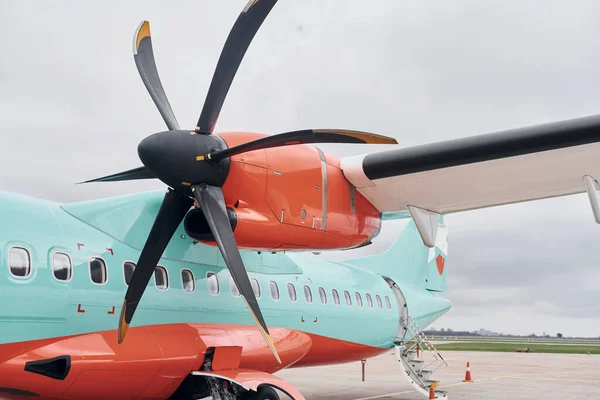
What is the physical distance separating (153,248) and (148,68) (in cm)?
267

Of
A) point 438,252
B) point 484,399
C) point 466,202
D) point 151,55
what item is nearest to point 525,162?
point 466,202

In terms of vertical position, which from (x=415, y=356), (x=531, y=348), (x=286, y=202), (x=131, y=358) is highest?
(x=531, y=348)

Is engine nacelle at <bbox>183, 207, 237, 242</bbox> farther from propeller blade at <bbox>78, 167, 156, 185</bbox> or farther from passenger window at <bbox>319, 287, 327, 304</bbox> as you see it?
passenger window at <bbox>319, 287, 327, 304</bbox>

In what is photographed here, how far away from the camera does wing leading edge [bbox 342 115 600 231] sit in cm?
746

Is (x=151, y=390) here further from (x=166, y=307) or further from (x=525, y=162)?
(x=525, y=162)

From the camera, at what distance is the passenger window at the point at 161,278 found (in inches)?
326

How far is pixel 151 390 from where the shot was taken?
802 cm

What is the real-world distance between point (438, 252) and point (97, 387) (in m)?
11.0

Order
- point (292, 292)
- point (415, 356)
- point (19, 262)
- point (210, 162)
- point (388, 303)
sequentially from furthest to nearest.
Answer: point (388, 303), point (415, 356), point (292, 292), point (210, 162), point (19, 262)

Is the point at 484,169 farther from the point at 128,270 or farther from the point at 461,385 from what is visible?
the point at 461,385

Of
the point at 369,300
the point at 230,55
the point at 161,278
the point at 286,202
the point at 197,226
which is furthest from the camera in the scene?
the point at 369,300

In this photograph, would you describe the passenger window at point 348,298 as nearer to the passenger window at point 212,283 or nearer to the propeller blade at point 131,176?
the passenger window at point 212,283

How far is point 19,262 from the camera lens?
22.2 feet

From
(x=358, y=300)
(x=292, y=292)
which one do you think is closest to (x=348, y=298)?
(x=358, y=300)
